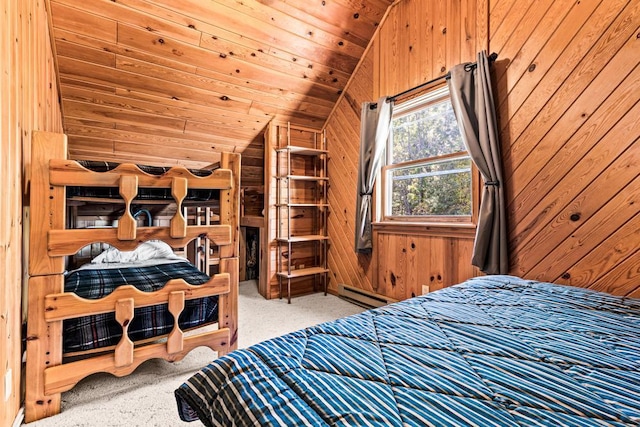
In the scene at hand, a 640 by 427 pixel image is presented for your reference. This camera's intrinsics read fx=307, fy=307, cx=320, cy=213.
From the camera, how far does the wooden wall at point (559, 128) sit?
169cm

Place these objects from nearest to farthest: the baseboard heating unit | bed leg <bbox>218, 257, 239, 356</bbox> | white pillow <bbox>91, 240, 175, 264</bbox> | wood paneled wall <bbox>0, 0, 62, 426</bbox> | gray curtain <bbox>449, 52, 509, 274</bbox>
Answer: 1. wood paneled wall <bbox>0, 0, 62, 426</bbox>
2. bed leg <bbox>218, 257, 239, 356</bbox>
3. gray curtain <bbox>449, 52, 509, 274</bbox>
4. white pillow <bbox>91, 240, 175, 264</bbox>
5. the baseboard heating unit

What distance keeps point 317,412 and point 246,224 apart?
373 centimetres

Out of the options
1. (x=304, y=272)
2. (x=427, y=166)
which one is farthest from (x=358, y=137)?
(x=304, y=272)

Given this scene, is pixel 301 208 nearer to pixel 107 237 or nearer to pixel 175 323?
pixel 175 323

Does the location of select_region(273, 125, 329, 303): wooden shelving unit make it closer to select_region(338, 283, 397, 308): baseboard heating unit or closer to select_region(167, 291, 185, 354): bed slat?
select_region(338, 283, 397, 308): baseboard heating unit

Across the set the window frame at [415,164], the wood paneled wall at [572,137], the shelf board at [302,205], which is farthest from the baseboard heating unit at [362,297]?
the wood paneled wall at [572,137]

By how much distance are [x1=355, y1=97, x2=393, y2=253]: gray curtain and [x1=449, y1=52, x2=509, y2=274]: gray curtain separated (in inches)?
36.6

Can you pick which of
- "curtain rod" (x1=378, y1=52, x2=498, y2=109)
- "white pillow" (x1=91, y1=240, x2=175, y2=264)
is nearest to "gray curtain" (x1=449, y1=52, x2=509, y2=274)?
"curtain rod" (x1=378, y1=52, x2=498, y2=109)

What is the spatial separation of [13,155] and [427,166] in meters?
2.73

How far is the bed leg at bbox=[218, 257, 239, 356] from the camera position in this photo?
1989 mm

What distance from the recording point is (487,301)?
1.31 m

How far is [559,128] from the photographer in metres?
1.92

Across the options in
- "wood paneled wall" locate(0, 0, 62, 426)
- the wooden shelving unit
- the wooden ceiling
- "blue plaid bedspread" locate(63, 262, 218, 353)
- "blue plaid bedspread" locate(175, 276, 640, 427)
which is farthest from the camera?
the wooden shelving unit

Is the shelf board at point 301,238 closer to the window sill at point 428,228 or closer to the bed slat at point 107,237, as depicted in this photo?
the window sill at point 428,228
